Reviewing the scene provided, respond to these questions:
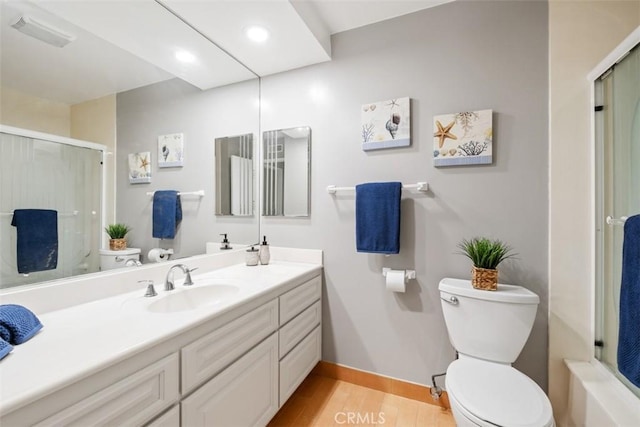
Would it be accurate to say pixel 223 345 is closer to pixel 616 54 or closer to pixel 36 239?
pixel 36 239

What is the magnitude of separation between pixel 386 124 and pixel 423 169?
37 cm

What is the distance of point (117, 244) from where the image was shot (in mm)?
1246

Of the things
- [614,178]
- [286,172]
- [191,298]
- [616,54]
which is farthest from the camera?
[286,172]

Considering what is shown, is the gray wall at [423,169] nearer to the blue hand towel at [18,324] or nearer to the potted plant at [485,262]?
the potted plant at [485,262]

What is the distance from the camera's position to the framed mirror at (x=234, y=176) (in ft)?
6.13

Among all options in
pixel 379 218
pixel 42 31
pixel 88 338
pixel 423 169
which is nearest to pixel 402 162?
pixel 423 169

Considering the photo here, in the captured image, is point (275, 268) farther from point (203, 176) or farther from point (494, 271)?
point (494, 271)

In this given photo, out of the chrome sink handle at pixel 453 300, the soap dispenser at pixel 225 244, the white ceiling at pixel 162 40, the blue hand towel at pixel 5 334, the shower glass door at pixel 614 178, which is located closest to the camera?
the blue hand towel at pixel 5 334

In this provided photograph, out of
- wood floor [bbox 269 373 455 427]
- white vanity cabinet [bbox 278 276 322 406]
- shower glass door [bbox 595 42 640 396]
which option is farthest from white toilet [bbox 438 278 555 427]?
white vanity cabinet [bbox 278 276 322 406]

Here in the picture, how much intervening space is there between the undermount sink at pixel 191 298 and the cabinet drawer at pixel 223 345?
148mm

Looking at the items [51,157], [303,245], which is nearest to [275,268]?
[303,245]

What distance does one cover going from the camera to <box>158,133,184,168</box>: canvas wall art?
1449 mm

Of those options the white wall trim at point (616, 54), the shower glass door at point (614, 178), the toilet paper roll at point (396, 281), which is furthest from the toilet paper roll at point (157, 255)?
the white wall trim at point (616, 54)

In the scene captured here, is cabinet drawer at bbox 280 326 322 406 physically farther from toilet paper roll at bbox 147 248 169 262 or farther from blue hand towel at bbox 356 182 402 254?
toilet paper roll at bbox 147 248 169 262
